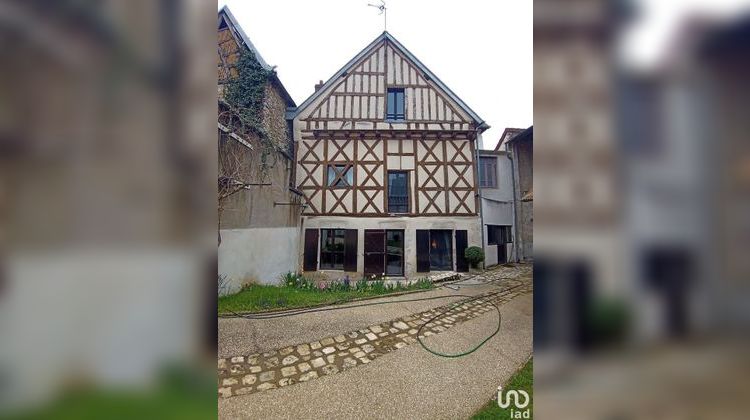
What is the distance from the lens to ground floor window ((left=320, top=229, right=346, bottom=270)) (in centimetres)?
678

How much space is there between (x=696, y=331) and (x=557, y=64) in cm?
62

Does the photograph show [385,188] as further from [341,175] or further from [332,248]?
[332,248]

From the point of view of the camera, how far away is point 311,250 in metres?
6.85

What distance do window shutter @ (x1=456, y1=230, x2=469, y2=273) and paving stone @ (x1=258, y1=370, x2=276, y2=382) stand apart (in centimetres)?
507

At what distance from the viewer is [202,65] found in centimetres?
56

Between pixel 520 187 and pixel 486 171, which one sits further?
pixel 486 171

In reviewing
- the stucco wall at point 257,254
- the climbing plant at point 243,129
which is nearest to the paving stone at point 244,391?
the stucco wall at point 257,254

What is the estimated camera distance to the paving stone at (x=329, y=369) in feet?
7.77

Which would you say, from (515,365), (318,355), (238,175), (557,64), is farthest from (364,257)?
(557,64)

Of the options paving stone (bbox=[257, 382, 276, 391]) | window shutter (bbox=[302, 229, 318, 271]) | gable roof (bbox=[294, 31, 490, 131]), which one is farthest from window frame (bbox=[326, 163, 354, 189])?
paving stone (bbox=[257, 382, 276, 391])

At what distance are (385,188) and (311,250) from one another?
2560 mm

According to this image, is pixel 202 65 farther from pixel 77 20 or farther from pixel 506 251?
pixel 506 251

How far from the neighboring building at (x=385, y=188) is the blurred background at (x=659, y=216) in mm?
6114

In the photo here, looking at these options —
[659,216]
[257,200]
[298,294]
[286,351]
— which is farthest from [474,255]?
[659,216]
